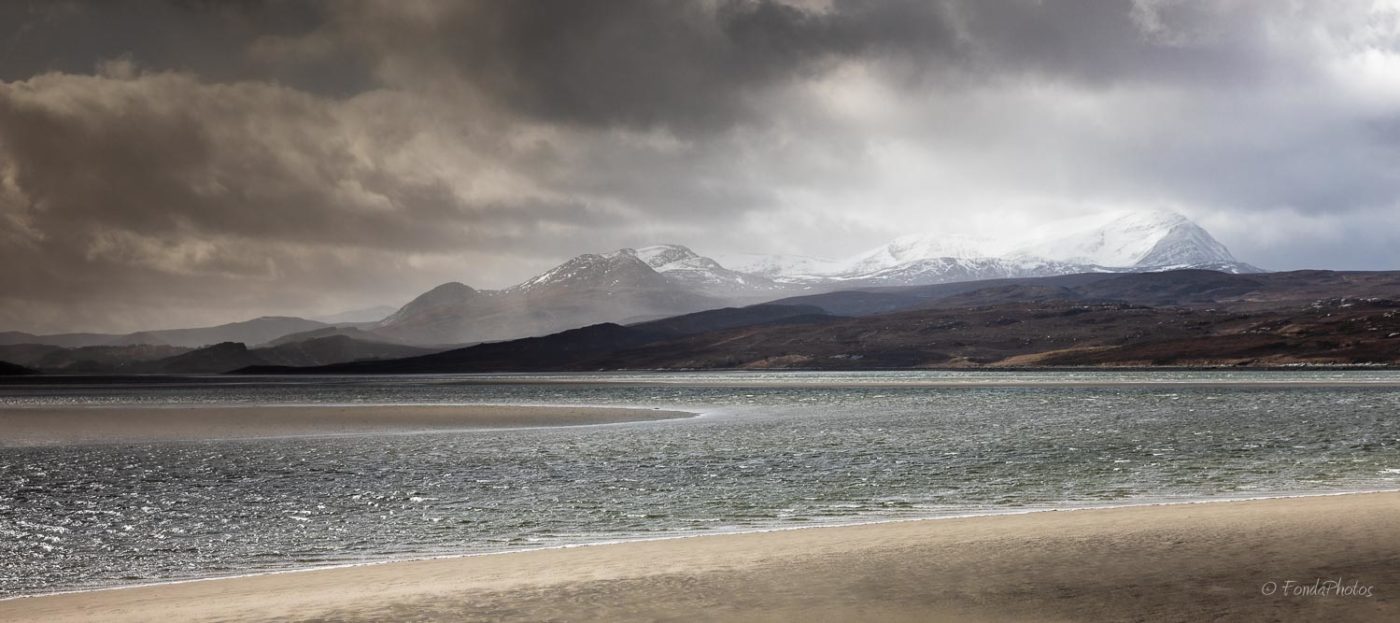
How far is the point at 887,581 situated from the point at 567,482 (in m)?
20.5

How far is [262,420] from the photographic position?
80812mm

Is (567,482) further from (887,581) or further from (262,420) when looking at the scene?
(262,420)

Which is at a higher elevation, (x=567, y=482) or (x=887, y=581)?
(x=887, y=581)

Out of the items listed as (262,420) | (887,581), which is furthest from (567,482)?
(262,420)

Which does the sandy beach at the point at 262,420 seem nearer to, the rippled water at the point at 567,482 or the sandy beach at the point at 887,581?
the rippled water at the point at 567,482

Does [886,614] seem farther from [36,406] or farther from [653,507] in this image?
[36,406]

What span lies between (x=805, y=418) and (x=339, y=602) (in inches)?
2370

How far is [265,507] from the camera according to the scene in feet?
98.0

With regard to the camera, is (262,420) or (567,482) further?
(262,420)

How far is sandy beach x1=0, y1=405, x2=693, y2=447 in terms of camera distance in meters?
64.1

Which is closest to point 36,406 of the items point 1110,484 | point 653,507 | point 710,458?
point 710,458

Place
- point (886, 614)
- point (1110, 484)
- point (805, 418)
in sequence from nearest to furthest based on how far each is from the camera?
point (886, 614) → point (1110, 484) → point (805, 418)

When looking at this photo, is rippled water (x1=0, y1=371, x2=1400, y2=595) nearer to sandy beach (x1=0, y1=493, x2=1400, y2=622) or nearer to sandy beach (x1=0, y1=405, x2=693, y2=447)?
sandy beach (x1=0, y1=493, x2=1400, y2=622)

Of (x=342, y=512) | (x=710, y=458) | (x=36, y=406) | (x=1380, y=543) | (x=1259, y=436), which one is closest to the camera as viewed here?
(x=1380, y=543)
